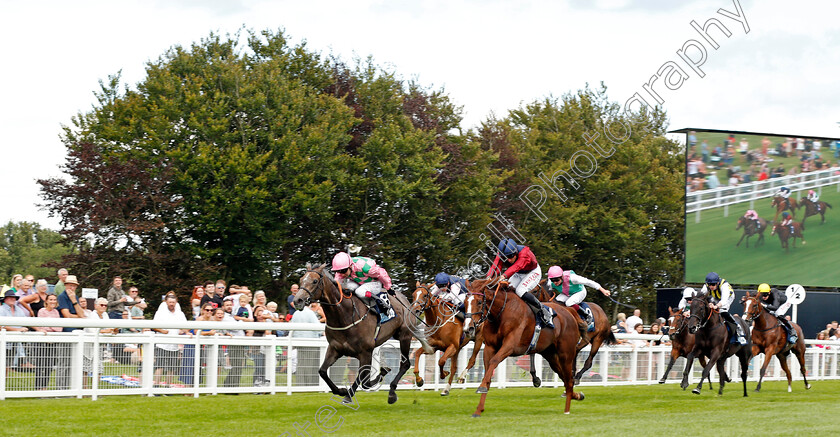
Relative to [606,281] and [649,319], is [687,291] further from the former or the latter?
[649,319]

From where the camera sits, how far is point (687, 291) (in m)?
15.3

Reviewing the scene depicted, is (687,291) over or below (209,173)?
below

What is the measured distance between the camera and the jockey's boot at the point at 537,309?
10656 millimetres

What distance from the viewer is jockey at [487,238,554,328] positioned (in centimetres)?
1066

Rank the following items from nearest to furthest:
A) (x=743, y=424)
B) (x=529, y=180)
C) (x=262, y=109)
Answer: (x=743, y=424) → (x=262, y=109) → (x=529, y=180)

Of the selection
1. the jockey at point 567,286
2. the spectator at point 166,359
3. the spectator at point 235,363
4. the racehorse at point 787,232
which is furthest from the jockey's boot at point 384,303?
the racehorse at point 787,232

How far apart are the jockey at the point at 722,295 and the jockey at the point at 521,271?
457cm

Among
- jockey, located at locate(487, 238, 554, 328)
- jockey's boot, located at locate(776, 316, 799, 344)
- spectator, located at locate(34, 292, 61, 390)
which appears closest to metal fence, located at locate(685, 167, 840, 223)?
jockey's boot, located at locate(776, 316, 799, 344)

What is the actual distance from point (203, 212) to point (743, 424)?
20575mm

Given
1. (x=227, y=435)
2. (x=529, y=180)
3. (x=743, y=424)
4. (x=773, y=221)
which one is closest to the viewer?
(x=227, y=435)

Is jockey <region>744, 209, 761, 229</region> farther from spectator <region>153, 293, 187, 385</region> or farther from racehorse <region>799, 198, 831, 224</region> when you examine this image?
spectator <region>153, 293, 187, 385</region>

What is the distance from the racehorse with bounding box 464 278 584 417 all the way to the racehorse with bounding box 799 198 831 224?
18303 mm

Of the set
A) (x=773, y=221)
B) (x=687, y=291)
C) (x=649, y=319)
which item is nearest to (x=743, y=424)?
(x=687, y=291)

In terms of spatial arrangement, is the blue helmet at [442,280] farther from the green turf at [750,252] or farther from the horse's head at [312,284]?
the green turf at [750,252]
